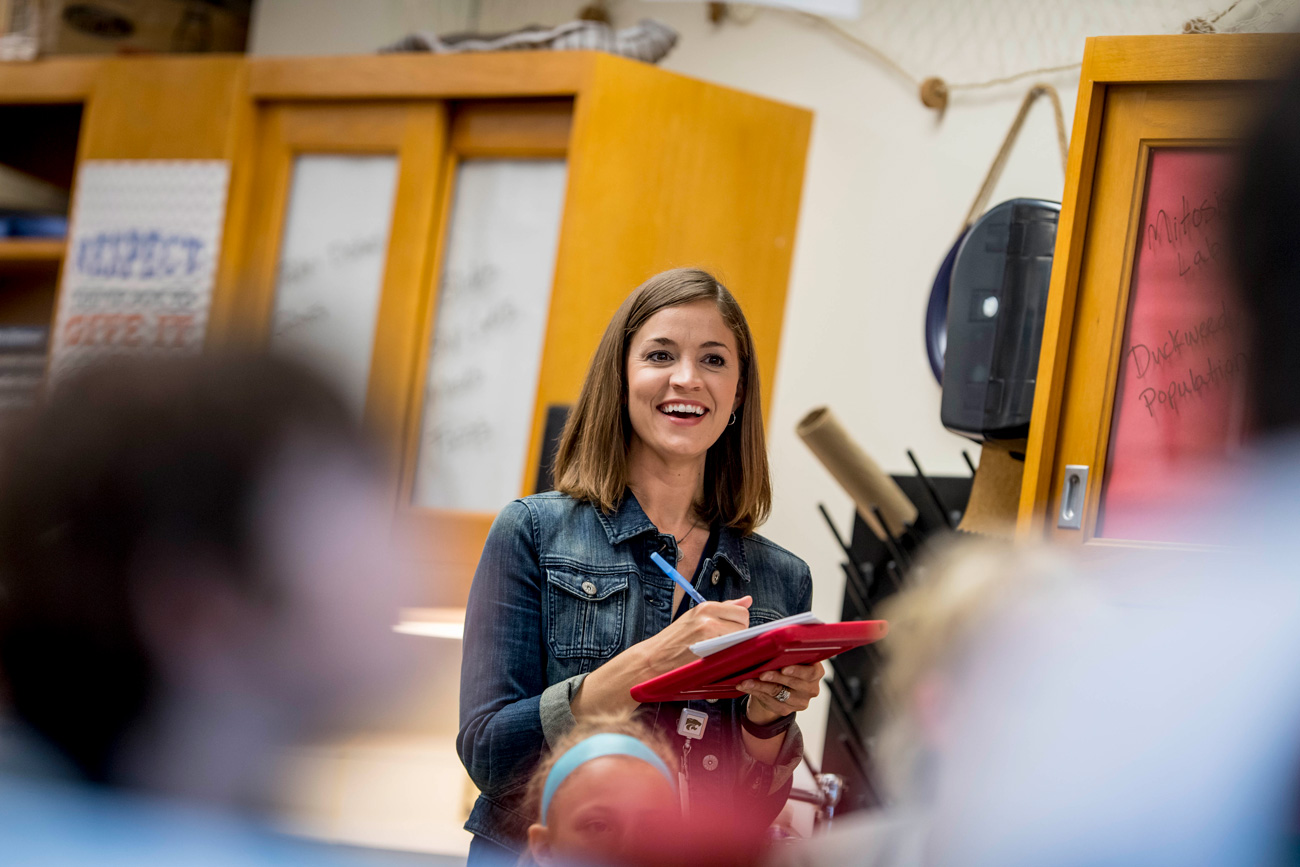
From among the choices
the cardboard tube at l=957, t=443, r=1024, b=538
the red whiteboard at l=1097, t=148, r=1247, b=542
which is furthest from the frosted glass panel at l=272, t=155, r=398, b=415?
the red whiteboard at l=1097, t=148, r=1247, b=542

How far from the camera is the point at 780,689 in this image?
1124 mm

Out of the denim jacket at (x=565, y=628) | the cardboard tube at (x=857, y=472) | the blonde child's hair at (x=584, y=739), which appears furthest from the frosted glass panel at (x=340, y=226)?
the blonde child's hair at (x=584, y=739)

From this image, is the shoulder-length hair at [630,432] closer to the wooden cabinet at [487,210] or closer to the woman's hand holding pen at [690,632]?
the woman's hand holding pen at [690,632]

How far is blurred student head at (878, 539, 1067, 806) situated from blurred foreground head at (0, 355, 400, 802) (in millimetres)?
272

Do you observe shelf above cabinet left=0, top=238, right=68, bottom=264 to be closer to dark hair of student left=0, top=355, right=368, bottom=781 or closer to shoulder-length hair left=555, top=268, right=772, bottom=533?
shoulder-length hair left=555, top=268, right=772, bottom=533

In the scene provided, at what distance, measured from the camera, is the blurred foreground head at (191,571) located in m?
0.33

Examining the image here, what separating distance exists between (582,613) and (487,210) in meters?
1.70

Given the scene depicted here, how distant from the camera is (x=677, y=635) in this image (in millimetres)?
1069

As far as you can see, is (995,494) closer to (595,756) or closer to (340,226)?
(595,756)

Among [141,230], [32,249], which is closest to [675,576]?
[141,230]

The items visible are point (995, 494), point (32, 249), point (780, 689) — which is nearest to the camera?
point (780, 689)

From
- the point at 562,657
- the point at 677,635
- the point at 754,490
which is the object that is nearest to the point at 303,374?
the point at 677,635

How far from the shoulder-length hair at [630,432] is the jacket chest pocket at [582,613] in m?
0.09

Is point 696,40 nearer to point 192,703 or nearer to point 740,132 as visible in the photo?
point 740,132
